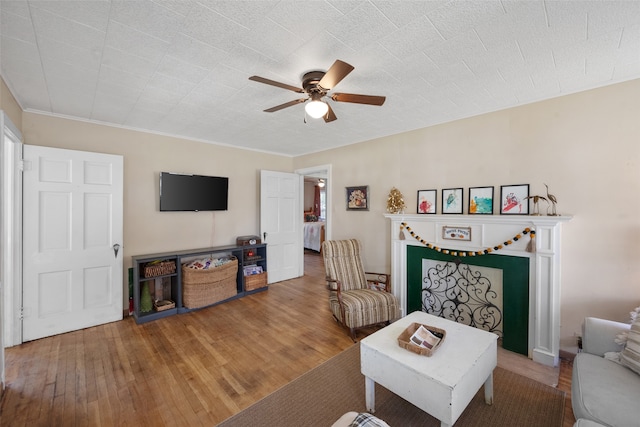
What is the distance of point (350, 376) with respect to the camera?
86.9 inches

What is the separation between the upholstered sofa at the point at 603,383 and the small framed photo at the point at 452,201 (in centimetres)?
149

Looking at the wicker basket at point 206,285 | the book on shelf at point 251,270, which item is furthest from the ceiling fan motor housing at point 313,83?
the book on shelf at point 251,270

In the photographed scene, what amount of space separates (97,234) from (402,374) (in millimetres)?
3587

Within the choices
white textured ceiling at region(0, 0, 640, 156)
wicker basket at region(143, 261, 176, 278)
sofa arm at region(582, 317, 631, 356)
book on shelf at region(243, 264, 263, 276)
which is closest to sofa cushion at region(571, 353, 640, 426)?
sofa arm at region(582, 317, 631, 356)

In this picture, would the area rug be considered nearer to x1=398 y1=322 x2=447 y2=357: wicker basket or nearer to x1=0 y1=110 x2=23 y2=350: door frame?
x1=398 y1=322 x2=447 y2=357: wicker basket

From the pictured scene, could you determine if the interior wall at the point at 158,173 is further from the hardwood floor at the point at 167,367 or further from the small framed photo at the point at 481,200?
the small framed photo at the point at 481,200


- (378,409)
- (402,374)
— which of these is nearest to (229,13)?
(402,374)

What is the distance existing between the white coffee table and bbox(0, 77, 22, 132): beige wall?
11.6 feet

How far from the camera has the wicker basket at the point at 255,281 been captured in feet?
13.7

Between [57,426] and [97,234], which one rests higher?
[97,234]

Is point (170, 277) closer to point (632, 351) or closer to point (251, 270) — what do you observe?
point (251, 270)

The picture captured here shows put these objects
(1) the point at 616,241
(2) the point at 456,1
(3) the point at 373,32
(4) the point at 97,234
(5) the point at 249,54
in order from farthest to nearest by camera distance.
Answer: (4) the point at 97,234 < (1) the point at 616,241 < (5) the point at 249,54 < (3) the point at 373,32 < (2) the point at 456,1

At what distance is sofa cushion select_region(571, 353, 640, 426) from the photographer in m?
1.25

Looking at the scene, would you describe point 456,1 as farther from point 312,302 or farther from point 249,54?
point 312,302
